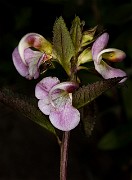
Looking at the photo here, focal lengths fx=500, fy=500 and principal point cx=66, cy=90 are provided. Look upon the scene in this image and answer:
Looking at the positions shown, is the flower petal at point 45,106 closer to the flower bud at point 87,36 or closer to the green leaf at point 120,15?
the flower bud at point 87,36

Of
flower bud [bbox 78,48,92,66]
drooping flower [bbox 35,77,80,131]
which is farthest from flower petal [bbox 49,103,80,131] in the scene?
flower bud [bbox 78,48,92,66]

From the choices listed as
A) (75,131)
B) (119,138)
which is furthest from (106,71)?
(75,131)

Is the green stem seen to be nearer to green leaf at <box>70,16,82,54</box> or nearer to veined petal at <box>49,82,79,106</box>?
veined petal at <box>49,82,79,106</box>

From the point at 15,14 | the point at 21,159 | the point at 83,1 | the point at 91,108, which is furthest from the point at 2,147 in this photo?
the point at 91,108

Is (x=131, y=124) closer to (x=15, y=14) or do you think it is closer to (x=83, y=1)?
(x=83, y=1)

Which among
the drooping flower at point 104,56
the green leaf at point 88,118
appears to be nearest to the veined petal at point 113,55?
the drooping flower at point 104,56

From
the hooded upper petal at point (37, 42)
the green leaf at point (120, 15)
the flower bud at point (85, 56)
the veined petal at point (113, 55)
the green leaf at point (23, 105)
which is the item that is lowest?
the green leaf at point (120, 15)
